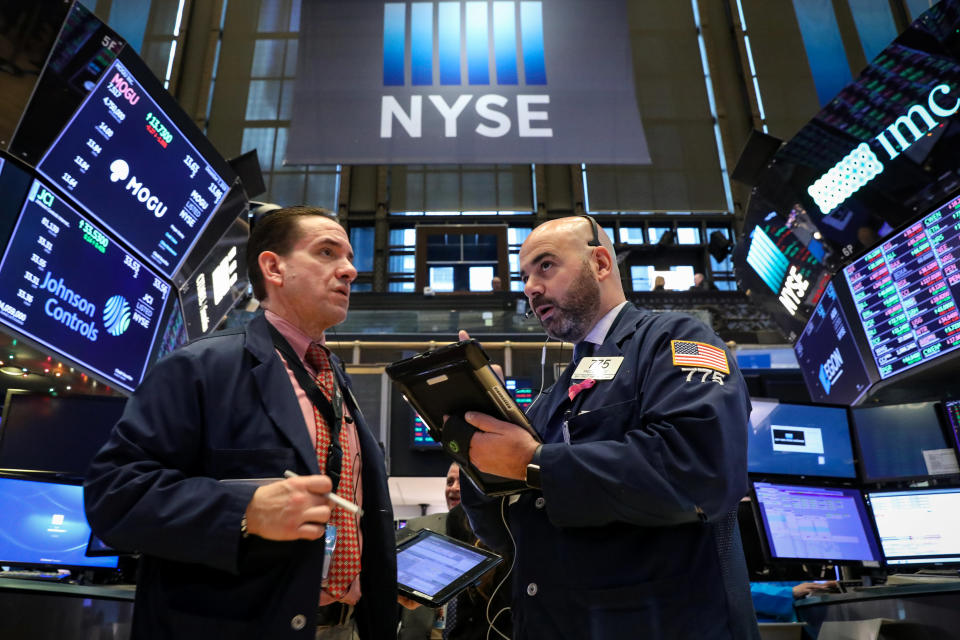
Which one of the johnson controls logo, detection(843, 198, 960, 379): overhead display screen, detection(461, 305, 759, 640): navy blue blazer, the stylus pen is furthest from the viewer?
detection(843, 198, 960, 379): overhead display screen

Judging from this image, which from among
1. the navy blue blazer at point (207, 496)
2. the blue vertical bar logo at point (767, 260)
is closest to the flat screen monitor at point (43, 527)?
the navy blue blazer at point (207, 496)

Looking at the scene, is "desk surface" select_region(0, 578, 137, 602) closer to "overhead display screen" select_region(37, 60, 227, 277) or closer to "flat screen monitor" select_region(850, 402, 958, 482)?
"overhead display screen" select_region(37, 60, 227, 277)

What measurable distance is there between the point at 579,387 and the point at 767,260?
4315 millimetres

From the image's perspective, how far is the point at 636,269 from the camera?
55.3ft

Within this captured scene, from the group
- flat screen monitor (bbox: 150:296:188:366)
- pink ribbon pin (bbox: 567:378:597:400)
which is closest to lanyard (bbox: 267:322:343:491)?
pink ribbon pin (bbox: 567:378:597:400)

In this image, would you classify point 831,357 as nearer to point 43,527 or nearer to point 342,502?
point 342,502

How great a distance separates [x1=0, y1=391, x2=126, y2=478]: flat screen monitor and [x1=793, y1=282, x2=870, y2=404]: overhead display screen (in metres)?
4.58

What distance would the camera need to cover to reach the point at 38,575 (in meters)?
3.24

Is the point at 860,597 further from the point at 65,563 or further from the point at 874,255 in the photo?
the point at 65,563

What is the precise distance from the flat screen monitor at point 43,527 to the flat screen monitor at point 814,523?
3.11m

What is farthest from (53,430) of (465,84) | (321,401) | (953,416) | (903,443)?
(953,416)

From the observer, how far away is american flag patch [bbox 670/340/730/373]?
6.08 ft

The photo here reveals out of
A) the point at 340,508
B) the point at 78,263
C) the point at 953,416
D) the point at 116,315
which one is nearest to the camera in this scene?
the point at 340,508

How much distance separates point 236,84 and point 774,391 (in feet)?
44.4
